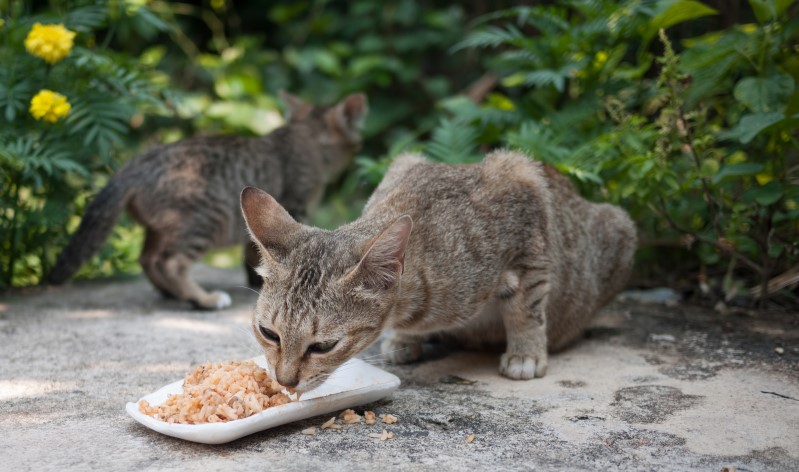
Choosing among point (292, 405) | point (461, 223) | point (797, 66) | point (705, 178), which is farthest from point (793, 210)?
point (292, 405)

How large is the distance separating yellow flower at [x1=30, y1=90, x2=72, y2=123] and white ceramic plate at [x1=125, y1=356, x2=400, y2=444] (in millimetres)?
2582

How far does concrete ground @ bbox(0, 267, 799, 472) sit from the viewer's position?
3.18 metres

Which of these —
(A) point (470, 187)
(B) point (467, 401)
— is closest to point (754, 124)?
(A) point (470, 187)

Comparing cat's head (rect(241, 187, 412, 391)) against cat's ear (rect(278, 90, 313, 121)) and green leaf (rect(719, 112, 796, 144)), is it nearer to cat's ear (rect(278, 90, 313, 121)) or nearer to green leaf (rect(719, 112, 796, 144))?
green leaf (rect(719, 112, 796, 144))

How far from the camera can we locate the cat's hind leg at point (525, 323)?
4.27 meters

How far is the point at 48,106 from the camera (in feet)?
17.6

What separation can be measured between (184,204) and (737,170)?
3716mm

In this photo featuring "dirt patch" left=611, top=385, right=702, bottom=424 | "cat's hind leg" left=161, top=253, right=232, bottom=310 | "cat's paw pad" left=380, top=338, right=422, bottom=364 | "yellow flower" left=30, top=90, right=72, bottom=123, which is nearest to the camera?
"dirt patch" left=611, top=385, right=702, bottom=424

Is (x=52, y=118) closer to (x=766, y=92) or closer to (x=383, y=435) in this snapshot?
(x=383, y=435)

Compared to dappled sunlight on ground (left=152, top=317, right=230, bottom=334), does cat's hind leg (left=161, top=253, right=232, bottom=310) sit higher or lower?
higher

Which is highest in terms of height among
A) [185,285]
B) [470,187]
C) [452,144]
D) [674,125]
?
[674,125]

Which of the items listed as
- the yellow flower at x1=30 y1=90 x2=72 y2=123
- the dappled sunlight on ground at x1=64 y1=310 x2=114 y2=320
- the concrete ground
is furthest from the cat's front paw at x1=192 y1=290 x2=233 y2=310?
the yellow flower at x1=30 y1=90 x2=72 y2=123

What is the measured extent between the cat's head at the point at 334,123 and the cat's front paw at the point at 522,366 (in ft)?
11.8

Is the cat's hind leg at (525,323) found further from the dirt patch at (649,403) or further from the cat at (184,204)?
the cat at (184,204)
